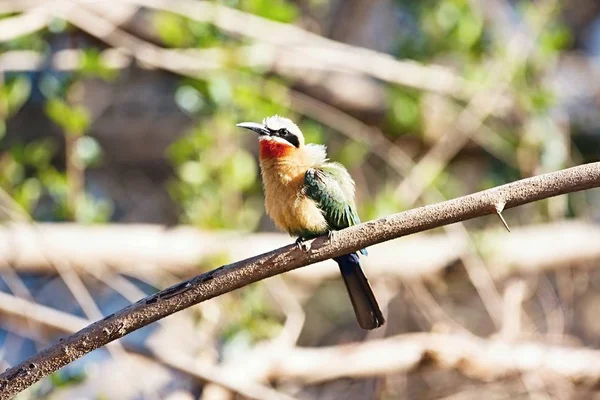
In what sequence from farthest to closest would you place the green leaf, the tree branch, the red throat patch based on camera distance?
the green leaf → the red throat patch → the tree branch

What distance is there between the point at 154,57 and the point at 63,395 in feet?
5.08

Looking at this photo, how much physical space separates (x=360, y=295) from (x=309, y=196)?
1.03ft

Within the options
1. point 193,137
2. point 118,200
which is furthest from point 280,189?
point 118,200

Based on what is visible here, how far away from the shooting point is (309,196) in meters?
2.36

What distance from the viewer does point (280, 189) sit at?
94.4 inches

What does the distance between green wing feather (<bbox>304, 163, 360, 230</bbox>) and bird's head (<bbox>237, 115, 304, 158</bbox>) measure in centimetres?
11

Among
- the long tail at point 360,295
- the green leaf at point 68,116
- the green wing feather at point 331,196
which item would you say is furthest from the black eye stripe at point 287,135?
the green leaf at point 68,116

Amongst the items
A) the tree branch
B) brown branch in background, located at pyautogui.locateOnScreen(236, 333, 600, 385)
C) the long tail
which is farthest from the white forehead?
brown branch in background, located at pyautogui.locateOnScreen(236, 333, 600, 385)

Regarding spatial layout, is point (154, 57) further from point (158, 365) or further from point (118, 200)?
point (118, 200)

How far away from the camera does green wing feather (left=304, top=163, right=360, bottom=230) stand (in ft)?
7.68

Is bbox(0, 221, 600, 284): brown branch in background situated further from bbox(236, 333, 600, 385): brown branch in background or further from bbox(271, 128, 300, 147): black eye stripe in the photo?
bbox(271, 128, 300, 147): black eye stripe

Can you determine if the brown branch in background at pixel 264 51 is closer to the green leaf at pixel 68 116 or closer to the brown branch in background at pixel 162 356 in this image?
the green leaf at pixel 68 116

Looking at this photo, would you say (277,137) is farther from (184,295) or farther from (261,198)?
(261,198)

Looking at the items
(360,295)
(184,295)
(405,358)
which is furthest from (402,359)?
(184,295)
